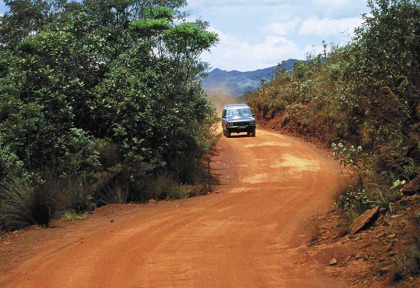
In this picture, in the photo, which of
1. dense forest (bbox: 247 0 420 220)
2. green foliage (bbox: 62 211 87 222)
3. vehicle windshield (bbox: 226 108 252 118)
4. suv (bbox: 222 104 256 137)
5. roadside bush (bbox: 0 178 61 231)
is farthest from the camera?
vehicle windshield (bbox: 226 108 252 118)

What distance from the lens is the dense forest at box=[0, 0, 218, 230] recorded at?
559 inches

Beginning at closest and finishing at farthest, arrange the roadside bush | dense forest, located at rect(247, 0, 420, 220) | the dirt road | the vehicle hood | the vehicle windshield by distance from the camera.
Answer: the dirt road < dense forest, located at rect(247, 0, 420, 220) < the roadside bush < the vehicle hood < the vehicle windshield

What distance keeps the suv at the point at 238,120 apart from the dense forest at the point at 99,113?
13.1 metres

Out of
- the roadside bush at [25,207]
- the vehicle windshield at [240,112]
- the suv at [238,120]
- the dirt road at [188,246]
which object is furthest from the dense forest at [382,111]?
the roadside bush at [25,207]

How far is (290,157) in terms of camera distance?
26.3m

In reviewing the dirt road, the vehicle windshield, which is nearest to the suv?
the vehicle windshield

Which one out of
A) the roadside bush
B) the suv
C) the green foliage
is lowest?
the green foliage

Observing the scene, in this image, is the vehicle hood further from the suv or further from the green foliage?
the green foliage

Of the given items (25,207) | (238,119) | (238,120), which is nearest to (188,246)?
(25,207)

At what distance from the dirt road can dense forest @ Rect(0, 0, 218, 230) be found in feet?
4.11

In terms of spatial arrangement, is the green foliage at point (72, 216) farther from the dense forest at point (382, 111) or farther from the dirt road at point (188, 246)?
the dense forest at point (382, 111)

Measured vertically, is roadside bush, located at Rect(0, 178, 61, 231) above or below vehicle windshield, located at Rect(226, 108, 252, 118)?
below

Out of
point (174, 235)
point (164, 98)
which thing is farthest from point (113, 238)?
point (164, 98)

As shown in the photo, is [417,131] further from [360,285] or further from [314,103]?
[314,103]
